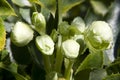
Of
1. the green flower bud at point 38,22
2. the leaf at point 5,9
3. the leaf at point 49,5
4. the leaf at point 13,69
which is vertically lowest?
the leaf at point 13,69

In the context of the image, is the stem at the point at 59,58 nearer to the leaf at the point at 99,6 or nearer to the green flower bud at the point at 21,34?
the green flower bud at the point at 21,34

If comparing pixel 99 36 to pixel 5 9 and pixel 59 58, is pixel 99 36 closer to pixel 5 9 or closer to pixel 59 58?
pixel 59 58

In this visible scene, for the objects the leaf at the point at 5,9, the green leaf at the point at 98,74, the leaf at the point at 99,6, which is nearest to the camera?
the leaf at the point at 5,9

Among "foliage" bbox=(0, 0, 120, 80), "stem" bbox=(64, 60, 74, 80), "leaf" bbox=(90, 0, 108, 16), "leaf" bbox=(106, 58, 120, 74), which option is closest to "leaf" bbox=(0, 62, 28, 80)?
"foliage" bbox=(0, 0, 120, 80)

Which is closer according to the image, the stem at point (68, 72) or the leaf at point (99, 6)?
the stem at point (68, 72)

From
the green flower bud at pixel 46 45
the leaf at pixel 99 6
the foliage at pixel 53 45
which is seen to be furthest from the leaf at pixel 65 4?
the leaf at pixel 99 6

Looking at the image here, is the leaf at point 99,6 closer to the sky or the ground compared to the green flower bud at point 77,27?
closer to the ground

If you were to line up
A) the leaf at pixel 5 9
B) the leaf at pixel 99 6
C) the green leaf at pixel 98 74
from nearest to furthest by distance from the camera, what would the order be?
the leaf at pixel 5 9 → the green leaf at pixel 98 74 → the leaf at pixel 99 6
